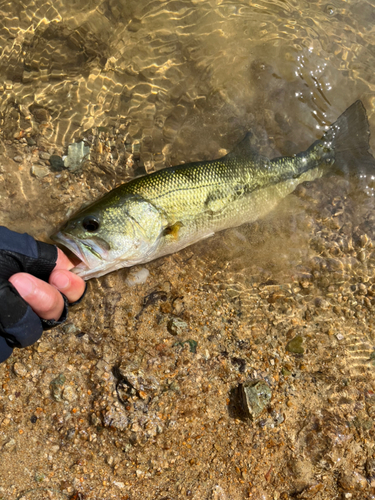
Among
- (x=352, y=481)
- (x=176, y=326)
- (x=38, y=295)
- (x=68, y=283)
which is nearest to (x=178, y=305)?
(x=176, y=326)

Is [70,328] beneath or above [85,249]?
beneath

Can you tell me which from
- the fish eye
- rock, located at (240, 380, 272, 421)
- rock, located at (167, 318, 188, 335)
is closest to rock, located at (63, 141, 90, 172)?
the fish eye

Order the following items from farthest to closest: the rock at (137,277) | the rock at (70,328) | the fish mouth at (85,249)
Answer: the rock at (137,277)
the rock at (70,328)
the fish mouth at (85,249)

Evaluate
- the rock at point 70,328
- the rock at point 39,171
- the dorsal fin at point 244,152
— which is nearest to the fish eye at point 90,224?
the rock at point 70,328

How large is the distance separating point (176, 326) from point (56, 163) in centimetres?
262

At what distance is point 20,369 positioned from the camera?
322cm

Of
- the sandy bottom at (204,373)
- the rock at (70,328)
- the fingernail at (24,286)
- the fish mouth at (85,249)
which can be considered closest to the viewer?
the fingernail at (24,286)

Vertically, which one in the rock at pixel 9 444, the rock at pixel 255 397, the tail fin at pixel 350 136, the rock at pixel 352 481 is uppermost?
the tail fin at pixel 350 136

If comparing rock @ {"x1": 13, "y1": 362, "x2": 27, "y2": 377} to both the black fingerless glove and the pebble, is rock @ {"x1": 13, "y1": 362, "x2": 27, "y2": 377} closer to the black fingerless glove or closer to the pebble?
the black fingerless glove

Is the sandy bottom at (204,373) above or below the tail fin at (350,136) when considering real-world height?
below

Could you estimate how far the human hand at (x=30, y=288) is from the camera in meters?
2.78

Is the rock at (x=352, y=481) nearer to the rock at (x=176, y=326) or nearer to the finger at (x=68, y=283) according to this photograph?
the rock at (x=176, y=326)

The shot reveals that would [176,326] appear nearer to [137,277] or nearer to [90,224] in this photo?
[137,277]

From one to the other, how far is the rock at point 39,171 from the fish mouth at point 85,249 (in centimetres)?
129
